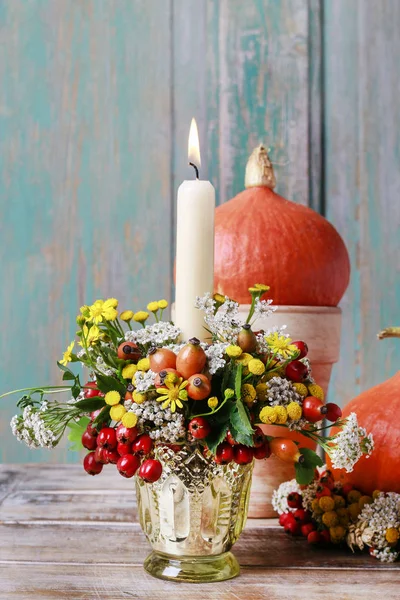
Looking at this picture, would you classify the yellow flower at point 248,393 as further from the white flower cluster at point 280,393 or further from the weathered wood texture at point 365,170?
the weathered wood texture at point 365,170

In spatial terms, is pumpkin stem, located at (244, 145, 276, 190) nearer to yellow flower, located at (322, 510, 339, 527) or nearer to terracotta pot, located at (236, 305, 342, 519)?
terracotta pot, located at (236, 305, 342, 519)

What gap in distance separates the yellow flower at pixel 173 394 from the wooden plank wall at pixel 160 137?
826mm

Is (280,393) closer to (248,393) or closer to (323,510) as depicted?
(248,393)

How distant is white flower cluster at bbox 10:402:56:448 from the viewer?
62cm

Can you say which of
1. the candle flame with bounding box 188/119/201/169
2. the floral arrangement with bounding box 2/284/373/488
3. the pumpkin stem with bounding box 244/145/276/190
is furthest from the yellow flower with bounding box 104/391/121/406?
the pumpkin stem with bounding box 244/145/276/190

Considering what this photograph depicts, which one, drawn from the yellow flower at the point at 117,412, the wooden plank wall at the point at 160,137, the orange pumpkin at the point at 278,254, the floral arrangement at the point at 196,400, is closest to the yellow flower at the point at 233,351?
the floral arrangement at the point at 196,400

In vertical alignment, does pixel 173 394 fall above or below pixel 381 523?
above

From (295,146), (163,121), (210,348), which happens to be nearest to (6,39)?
(163,121)

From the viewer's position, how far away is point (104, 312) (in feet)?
2.09

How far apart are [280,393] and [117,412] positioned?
142 mm

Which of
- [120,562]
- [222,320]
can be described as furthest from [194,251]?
[120,562]

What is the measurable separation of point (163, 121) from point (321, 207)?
358 millimetres

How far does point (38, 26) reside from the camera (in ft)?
4.61

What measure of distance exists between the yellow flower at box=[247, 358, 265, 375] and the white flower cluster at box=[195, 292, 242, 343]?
0.14 feet
